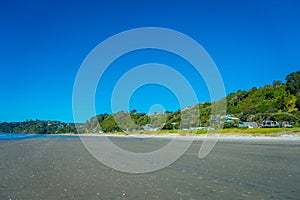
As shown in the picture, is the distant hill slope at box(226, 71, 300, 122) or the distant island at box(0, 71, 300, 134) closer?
the distant hill slope at box(226, 71, 300, 122)

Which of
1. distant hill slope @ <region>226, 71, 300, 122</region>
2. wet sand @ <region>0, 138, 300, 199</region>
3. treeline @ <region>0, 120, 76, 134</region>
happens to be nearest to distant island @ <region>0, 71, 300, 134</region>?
distant hill slope @ <region>226, 71, 300, 122</region>

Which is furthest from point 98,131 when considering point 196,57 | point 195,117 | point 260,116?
point 196,57

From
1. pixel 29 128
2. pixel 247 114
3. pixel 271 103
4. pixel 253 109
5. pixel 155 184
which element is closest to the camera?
pixel 155 184

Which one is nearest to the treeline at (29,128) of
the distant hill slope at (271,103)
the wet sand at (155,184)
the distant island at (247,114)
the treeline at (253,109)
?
the distant island at (247,114)

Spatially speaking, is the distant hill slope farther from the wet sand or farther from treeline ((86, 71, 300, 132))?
the wet sand

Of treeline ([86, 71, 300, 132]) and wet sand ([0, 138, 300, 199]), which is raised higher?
treeline ([86, 71, 300, 132])

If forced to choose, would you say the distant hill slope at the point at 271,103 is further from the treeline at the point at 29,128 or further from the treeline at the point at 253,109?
the treeline at the point at 29,128

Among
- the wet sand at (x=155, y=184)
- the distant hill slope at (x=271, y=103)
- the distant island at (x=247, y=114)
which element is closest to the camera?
the wet sand at (x=155, y=184)

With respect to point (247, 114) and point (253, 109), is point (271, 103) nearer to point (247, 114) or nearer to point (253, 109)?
point (253, 109)

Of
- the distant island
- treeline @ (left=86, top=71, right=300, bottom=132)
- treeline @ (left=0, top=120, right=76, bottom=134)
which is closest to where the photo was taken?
the distant island

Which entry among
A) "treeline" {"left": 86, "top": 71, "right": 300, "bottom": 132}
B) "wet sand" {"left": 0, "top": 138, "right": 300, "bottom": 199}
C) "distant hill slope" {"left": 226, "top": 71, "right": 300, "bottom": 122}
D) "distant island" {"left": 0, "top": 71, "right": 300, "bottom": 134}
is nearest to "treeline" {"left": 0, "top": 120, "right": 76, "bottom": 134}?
"distant island" {"left": 0, "top": 71, "right": 300, "bottom": 134}

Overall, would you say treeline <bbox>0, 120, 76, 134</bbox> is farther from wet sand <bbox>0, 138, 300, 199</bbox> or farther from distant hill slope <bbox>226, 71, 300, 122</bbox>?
wet sand <bbox>0, 138, 300, 199</bbox>

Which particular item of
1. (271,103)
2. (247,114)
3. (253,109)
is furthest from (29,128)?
(271,103)

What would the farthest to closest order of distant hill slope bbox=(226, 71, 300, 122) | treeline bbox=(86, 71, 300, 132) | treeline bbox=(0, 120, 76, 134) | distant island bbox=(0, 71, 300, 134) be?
treeline bbox=(0, 120, 76, 134)
treeline bbox=(86, 71, 300, 132)
distant island bbox=(0, 71, 300, 134)
distant hill slope bbox=(226, 71, 300, 122)
